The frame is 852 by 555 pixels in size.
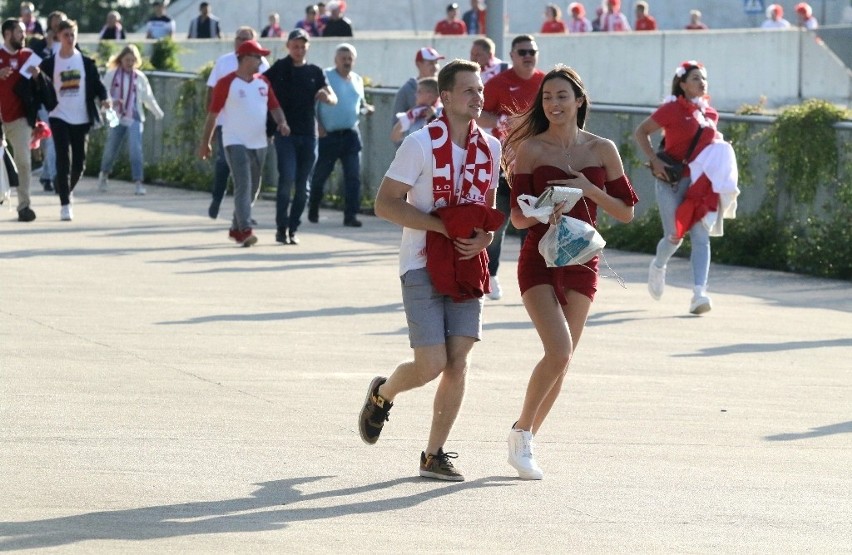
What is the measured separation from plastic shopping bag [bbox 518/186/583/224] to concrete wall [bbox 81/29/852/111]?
23.8m

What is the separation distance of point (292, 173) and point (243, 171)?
0.74 metres

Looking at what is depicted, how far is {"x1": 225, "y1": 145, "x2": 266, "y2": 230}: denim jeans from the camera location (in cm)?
1634

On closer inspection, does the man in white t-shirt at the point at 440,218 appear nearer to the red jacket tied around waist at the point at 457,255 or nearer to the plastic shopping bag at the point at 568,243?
the red jacket tied around waist at the point at 457,255

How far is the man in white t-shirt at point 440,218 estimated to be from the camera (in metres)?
7.39

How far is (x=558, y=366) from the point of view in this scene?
7.59m

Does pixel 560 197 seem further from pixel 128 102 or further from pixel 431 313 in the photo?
pixel 128 102

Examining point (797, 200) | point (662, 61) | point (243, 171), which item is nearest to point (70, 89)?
point (243, 171)

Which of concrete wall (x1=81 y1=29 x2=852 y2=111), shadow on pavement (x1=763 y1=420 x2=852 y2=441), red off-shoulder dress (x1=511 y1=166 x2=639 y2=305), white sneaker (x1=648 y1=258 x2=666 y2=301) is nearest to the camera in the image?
red off-shoulder dress (x1=511 y1=166 x2=639 y2=305)

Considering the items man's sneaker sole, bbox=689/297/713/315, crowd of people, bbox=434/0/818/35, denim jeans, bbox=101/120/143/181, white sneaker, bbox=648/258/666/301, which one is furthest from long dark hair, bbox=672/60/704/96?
crowd of people, bbox=434/0/818/35

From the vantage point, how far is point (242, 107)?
53.0 ft

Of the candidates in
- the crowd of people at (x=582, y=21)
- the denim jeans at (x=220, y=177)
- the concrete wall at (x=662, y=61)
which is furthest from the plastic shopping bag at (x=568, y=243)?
the crowd of people at (x=582, y=21)

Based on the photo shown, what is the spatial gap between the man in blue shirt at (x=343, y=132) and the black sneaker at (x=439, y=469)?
1081 centimetres

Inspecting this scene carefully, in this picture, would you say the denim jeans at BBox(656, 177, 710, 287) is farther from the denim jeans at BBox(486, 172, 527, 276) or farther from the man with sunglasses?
the man with sunglasses

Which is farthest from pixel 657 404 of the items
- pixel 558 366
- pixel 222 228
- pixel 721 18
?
pixel 721 18
